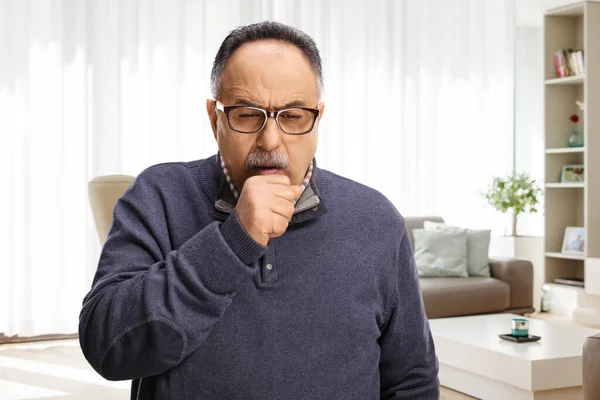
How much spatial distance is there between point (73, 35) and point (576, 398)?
4.03 meters

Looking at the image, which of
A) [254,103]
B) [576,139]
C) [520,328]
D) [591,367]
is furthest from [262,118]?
[576,139]

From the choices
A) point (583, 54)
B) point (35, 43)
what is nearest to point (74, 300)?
point (35, 43)

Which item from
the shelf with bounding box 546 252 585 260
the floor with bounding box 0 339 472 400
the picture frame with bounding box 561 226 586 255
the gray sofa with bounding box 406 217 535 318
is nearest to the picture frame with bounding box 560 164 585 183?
the picture frame with bounding box 561 226 586 255

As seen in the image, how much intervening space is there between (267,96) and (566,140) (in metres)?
5.95

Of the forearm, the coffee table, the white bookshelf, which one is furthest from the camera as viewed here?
the white bookshelf

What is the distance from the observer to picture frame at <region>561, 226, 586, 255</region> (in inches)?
249

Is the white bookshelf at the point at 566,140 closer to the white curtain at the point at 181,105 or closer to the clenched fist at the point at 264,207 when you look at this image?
the white curtain at the point at 181,105

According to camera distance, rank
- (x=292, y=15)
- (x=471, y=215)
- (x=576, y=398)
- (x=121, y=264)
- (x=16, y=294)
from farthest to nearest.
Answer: (x=471, y=215) < (x=292, y=15) < (x=16, y=294) < (x=576, y=398) < (x=121, y=264)

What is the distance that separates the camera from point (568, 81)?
20.7 feet

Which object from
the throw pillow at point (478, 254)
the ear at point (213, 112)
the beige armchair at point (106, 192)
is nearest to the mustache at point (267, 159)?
the ear at point (213, 112)

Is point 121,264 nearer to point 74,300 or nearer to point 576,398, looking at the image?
point 576,398

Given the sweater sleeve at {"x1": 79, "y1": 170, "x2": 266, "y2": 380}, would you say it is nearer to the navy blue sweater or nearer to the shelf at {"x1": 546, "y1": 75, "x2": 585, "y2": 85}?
the navy blue sweater

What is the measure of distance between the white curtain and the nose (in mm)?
4582

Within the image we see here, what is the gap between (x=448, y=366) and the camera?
3.91 meters
